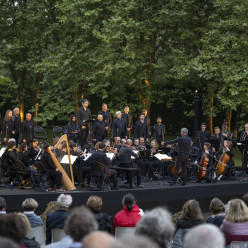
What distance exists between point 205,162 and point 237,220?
8.07 m

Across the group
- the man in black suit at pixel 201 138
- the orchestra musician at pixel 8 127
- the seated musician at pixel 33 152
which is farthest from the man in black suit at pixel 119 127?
the seated musician at pixel 33 152

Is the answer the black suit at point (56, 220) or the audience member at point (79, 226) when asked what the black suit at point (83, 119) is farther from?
the audience member at point (79, 226)

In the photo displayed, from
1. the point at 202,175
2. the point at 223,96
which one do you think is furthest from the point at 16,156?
the point at 223,96

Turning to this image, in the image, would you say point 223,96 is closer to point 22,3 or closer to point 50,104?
point 50,104

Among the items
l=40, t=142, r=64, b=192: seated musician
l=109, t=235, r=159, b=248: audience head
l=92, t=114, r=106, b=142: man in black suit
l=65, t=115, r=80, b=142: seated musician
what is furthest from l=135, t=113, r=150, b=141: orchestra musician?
l=109, t=235, r=159, b=248: audience head

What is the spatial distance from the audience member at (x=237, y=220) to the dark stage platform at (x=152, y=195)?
6.07m

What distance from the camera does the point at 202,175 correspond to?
13.7 metres

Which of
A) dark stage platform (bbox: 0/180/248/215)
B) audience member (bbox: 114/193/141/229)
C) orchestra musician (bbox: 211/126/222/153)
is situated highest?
orchestra musician (bbox: 211/126/222/153)

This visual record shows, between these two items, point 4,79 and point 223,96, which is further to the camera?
point 223,96

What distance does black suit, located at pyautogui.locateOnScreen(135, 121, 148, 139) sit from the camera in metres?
15.9

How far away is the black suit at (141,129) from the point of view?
52.2ft

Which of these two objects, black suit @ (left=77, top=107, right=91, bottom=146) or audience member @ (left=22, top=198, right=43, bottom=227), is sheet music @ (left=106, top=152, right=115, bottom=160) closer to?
black suit @ (left=77, top=107, right=91, bottom=146)

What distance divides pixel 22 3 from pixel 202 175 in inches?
610

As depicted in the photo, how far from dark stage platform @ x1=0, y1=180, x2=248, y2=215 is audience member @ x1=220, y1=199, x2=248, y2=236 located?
607cm
